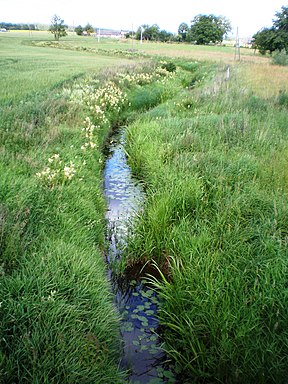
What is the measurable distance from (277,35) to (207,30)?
166ft

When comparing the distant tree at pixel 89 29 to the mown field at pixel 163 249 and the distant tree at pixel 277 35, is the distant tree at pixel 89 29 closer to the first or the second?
the distant tree at pixel 277 35

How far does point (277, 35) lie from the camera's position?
4453 centimetres

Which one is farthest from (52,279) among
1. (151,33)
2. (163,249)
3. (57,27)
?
(151,33)

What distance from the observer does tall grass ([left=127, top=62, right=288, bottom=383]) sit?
3236 millimetres

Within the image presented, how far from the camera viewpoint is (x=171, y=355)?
3549 mm

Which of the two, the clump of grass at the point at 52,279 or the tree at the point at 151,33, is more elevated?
the tree at the point at 151,33

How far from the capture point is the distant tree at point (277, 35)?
144ft

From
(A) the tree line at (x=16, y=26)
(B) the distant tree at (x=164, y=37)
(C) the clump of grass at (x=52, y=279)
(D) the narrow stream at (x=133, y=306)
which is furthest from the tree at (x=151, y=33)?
(C) the clump of grass at (x=52, y=279)

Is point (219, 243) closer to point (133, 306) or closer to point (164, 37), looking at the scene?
point (133, 306)

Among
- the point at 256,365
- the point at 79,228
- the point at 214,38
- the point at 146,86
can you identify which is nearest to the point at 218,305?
the point at 256,365

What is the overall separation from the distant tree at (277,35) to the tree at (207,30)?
153ft

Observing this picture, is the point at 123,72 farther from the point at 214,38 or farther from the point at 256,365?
the point at 214,38

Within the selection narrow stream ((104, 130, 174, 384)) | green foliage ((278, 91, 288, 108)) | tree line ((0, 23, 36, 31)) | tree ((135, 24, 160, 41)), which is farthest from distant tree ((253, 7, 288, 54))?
tree line ((0, 23, 36, 31))

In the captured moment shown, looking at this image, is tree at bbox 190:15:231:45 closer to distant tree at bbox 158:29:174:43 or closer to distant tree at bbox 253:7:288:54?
distant tree at bbox 158:29:174:43
